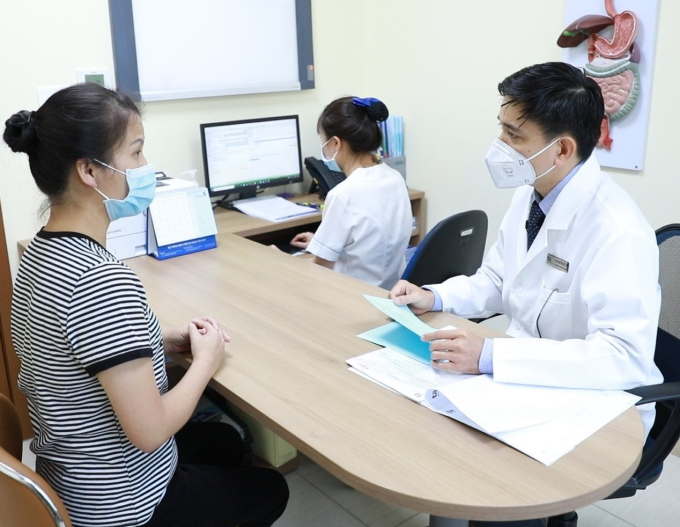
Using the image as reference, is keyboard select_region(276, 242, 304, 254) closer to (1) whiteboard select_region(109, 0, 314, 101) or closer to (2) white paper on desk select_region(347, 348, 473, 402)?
(1) whiteboard select_region(109, 0, 314, 101)

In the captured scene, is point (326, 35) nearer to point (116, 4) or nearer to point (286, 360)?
A: point (116, 4)

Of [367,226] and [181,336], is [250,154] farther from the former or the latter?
[181,336]

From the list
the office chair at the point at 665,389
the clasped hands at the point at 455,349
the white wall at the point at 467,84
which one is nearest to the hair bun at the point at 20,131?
the clasped hands at the point at 455,349

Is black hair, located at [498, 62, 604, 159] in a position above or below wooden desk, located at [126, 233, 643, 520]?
above

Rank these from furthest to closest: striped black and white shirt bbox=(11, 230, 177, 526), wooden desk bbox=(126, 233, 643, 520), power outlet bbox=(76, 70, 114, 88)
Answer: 1. power outlet bbox=(76, 70, 114, 88)
2. striped black and white shirt bbox=(11, 230, 177, 526)
3. wooden desk bbox=(126, 233, 643, 520)

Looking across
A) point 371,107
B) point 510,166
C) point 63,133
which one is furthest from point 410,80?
point 63,133

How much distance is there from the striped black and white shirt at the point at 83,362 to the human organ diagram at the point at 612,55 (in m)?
1.91

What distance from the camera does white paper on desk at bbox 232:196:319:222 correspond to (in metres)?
2.81

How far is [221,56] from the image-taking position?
2922 mm

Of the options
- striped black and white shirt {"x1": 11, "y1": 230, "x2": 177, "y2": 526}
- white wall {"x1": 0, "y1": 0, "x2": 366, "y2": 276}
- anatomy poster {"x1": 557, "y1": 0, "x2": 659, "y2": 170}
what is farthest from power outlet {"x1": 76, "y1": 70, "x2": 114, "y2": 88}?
anatomy poster {"x1": 557, "y1": 0, "x2": 659, "y2": 170}

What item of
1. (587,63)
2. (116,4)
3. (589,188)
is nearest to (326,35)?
(116,4)

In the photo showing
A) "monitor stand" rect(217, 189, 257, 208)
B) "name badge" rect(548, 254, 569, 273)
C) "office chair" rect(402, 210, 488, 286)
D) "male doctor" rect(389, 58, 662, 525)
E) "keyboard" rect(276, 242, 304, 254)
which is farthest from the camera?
"monitor stand" rect(217, 189, 257, 208)

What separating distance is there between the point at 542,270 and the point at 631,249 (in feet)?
0.82

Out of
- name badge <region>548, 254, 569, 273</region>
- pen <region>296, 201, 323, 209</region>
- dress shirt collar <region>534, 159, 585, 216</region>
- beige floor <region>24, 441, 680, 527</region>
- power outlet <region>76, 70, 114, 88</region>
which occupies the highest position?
power outlet <region>76, 70, 114, 88</region>
